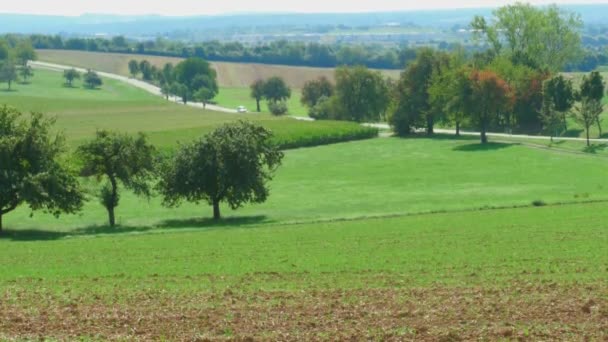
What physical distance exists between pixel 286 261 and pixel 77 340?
14.8 metres

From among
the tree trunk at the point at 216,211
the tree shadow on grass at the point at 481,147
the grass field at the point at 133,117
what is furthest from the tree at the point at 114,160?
the tree shadow on grass at the point at 481,147

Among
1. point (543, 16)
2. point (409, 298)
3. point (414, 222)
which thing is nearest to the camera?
point (409, 298)

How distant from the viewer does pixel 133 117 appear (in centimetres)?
13600

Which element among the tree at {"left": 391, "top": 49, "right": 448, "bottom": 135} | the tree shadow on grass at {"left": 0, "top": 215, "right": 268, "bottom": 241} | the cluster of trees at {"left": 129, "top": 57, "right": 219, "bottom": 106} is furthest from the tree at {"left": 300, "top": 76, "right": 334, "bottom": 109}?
the tree shadow on grass at {"left": 0, "top": 215, "right": 268, "bottom": 241}

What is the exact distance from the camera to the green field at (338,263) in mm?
24047

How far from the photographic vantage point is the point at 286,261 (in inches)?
1443

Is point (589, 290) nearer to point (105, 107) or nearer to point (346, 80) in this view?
point (346, 80)

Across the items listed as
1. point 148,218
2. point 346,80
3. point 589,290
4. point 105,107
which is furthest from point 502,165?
point 105,107

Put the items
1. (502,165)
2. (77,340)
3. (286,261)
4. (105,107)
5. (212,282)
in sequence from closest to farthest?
(77,340)
(212,282)
(286,261)
(502,165)
(105,107)

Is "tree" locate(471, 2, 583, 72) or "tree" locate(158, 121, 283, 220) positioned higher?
"tree" locate(471, 2, 583, 72)

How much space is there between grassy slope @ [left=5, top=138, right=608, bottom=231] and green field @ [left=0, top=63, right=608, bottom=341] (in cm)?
29

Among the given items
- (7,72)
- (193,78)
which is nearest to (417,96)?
(193,78)

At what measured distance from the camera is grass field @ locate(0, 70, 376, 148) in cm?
11112

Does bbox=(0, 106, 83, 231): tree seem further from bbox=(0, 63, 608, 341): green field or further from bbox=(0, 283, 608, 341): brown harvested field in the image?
bbox=(0, 283, 608, 341): brown harvested field
